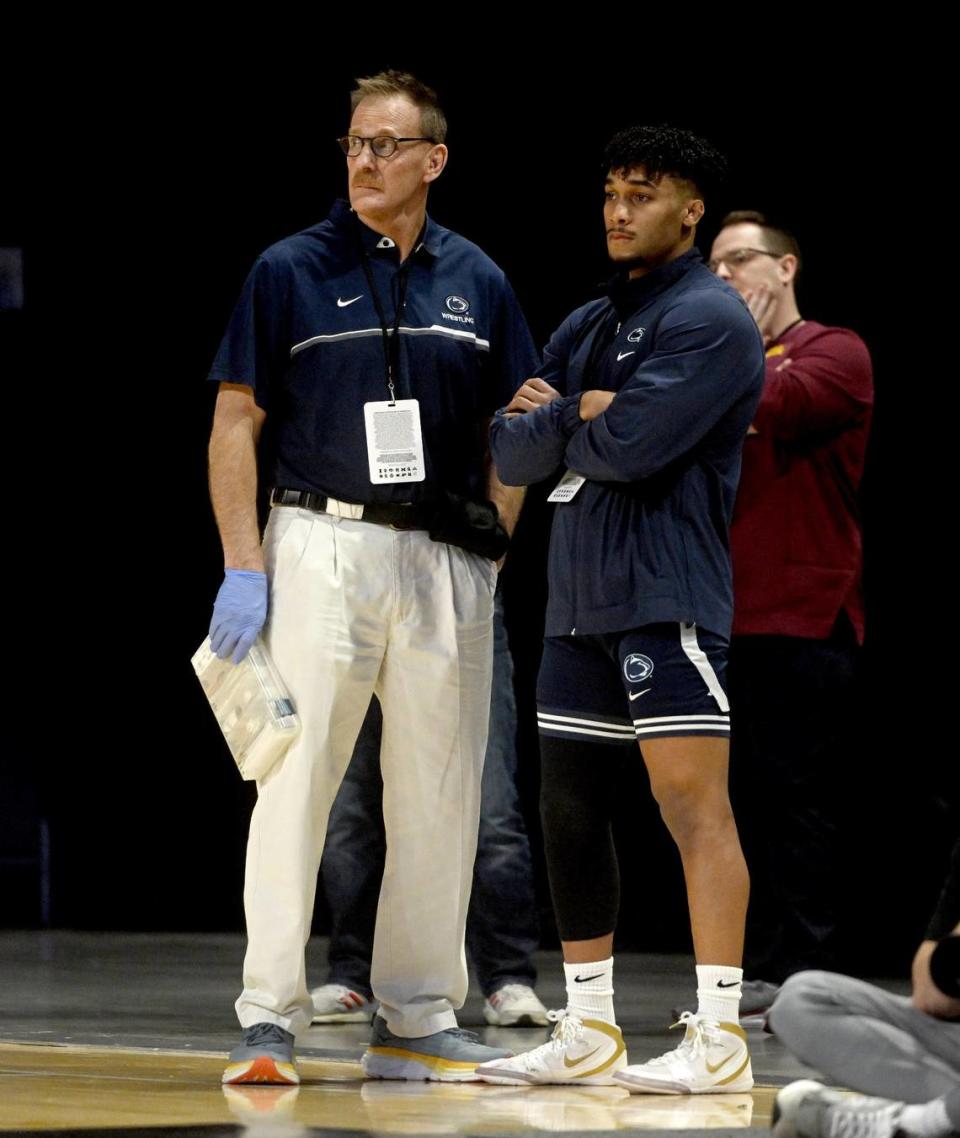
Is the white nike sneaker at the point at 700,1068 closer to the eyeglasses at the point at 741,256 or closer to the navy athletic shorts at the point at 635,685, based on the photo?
the navy athletic shorts at the point at 635,685

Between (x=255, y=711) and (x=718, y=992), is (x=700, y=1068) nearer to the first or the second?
(x=718, y=992)

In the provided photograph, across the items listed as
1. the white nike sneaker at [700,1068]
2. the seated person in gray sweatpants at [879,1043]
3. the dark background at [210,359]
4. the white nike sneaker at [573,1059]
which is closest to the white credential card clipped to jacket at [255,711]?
the white nike sneaker at [573,1059]

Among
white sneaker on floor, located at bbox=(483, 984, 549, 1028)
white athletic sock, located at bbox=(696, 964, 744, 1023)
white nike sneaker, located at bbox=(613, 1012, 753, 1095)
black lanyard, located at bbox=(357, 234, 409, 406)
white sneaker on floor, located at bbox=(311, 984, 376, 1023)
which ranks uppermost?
black lanyard, located at bbox=(357, 234, 409, 406)

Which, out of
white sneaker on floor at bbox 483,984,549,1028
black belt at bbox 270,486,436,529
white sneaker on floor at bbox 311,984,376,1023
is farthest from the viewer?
white sneaker on floor at bbox 311,984,376,1023

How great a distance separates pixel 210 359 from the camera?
19.6 ft

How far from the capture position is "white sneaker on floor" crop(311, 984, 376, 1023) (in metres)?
3.85

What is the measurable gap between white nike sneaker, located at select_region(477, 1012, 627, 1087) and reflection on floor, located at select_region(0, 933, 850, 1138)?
0.04m

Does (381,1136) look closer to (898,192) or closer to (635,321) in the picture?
(635,321)

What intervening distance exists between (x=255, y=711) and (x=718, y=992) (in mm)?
786

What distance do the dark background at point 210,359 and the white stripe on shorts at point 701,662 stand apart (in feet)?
6.68

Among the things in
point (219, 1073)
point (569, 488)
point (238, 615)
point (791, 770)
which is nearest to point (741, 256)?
point (791, 770)

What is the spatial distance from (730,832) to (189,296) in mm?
3517

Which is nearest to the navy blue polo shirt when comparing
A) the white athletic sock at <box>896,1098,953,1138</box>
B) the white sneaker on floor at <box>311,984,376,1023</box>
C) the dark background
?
the white sneaker on floor at <box>311,984,376,1023</box>

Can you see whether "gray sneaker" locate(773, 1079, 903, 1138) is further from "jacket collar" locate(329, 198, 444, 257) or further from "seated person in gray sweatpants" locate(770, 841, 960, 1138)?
"jacket collar" locate(329, 198, 444, 257)
